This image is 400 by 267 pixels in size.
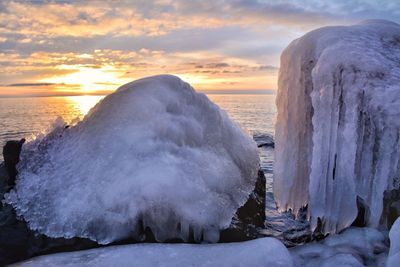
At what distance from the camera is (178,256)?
459 centimetres

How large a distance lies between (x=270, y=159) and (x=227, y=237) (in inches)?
451

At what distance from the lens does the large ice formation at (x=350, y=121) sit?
541cm

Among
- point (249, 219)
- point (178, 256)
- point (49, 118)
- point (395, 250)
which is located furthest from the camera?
point (49, 118)

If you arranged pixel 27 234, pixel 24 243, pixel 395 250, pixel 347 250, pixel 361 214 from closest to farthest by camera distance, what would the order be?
pixel 395 250 → pixel 24 243 → pixel 27 234 → pixel 347 250 → pixel 361 214

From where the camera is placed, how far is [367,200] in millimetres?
5684

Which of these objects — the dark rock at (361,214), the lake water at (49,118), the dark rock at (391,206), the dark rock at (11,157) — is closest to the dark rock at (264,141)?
the lake water at (49,118)

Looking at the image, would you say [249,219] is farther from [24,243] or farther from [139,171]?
[24,243]

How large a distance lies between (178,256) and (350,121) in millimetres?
3431

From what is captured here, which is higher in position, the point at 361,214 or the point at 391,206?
the point at 391,206

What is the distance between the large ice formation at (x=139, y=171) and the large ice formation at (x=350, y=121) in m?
1.56

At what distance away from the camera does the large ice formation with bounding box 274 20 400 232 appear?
5.41m

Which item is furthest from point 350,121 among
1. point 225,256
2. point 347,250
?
point 225,256

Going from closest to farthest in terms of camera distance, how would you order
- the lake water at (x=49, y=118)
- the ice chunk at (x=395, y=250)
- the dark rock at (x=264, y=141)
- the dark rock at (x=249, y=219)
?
1. the ice chunk at (x=395, y=250)
2. the dark rock at (x=249, y=219)
3. the dark rock at (x=264, y=141)
4. the lake water at (x=49, y=118)

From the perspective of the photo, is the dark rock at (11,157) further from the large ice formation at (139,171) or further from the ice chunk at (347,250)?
the ice chunk at (347,250)
